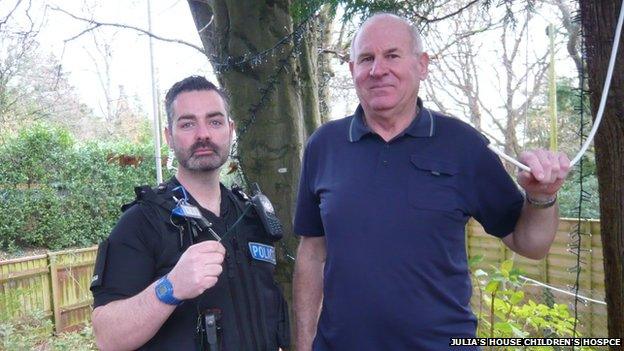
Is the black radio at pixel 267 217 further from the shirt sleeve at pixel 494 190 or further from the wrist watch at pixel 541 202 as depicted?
the wrist watch at pixel 541 202

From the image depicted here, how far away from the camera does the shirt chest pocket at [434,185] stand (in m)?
1.76

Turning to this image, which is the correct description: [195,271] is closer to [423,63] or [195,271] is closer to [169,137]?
[169,137]

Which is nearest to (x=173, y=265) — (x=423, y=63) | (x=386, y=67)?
(x=386, y=67)

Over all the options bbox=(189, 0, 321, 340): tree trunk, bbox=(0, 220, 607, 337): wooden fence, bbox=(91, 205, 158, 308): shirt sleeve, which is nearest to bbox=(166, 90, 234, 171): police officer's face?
bbox=(91, 205, 158, 308): shirt sleeve

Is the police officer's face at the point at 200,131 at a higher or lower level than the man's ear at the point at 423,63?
lower

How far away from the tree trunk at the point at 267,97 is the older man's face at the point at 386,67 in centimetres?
112

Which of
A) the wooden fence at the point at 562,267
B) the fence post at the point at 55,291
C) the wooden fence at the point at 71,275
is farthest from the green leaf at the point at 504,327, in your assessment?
the fence post at the point at 55,291

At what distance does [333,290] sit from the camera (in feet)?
6.07

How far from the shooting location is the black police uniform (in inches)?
64.4

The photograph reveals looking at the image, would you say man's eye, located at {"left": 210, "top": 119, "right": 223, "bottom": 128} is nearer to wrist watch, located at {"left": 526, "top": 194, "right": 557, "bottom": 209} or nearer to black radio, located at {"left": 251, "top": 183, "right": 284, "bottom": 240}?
black radio, located at {"left": 251, "top": 183, "right": 284, "bottom": 240}

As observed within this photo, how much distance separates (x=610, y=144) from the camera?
5.43 feet

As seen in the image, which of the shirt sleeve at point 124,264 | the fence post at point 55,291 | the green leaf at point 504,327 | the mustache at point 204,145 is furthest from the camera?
the fence post at point 55,291

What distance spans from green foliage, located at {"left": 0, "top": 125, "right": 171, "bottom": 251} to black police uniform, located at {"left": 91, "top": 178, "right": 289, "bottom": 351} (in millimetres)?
10282

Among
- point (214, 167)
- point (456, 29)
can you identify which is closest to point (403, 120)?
point (214, 167)
